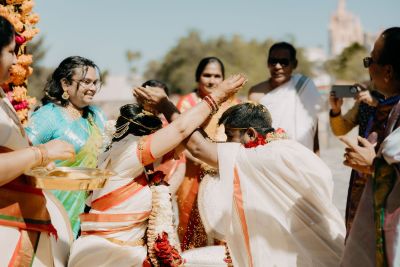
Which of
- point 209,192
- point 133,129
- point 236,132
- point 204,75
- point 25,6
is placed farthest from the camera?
point 204,75

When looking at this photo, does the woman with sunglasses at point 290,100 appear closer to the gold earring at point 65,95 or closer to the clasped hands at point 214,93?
the gold earring at point 65,95

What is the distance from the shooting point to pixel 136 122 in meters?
3.12

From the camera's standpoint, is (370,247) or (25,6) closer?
(370,247)

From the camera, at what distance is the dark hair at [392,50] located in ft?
8.36

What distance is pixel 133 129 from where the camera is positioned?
3133 mm

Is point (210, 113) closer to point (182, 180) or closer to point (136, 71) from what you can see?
point (182, 180)

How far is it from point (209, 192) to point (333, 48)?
148959mm

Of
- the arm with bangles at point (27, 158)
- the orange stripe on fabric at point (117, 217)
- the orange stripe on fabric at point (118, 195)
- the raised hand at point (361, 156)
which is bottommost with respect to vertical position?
the orange stripe on fabric at point (117, 217)

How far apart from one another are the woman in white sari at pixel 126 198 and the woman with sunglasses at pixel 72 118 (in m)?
0.99

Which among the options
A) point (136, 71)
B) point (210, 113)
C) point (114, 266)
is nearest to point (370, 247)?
point (210, 113)

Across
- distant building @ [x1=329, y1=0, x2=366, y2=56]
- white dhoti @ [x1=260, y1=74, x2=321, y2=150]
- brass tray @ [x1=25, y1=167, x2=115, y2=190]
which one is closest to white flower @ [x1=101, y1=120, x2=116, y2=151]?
brass tray @ [x1=25, y1=167, x2=115, y2=190]

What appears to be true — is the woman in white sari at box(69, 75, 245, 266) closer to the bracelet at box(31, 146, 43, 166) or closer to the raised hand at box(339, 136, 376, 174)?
the bracelet at box(31, 146, 43, 166)

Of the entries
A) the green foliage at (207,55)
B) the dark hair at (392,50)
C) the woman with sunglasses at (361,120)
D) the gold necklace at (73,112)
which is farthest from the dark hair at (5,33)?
the green foliage at (207,55)

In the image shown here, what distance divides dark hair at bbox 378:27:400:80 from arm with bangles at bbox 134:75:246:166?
2.71 ft
